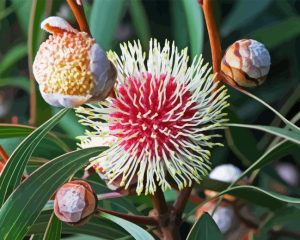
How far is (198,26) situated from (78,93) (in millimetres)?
461

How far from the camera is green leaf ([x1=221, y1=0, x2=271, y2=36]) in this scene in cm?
142

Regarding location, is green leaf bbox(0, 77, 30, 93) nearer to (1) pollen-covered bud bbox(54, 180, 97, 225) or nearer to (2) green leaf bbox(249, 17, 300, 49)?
(2) green leaf bbox(249, 17, 300, 49)

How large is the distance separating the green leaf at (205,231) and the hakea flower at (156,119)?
47 millimetres

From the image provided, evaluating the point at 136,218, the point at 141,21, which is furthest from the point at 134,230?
the point at 141,21

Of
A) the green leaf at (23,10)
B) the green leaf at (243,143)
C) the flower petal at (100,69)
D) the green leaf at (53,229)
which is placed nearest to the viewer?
the flower petal at (100,69)

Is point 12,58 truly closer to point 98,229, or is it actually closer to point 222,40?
point 222,40

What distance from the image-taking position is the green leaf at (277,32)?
4.44 feet

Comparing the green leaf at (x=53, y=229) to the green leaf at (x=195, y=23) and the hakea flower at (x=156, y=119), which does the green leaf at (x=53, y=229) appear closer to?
the hakea flower at (x=156, y=119)

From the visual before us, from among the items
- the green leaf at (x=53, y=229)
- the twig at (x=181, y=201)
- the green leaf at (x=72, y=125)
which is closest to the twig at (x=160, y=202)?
the twig at (x=181, y=201)

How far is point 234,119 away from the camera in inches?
44.8

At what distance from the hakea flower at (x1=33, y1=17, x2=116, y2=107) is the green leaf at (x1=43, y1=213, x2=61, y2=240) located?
15 cm

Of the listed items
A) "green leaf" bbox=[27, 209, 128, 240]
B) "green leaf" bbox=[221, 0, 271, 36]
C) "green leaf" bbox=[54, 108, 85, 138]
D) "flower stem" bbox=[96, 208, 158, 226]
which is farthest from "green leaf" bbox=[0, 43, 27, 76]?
"flower stem" bbox=[96, 208, 158, 226]

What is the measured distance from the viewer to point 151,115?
88 cm

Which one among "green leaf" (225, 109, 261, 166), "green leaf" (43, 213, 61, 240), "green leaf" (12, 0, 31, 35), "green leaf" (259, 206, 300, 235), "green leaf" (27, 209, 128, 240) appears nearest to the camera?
"green leaf" (43, 213, 61, 240)
